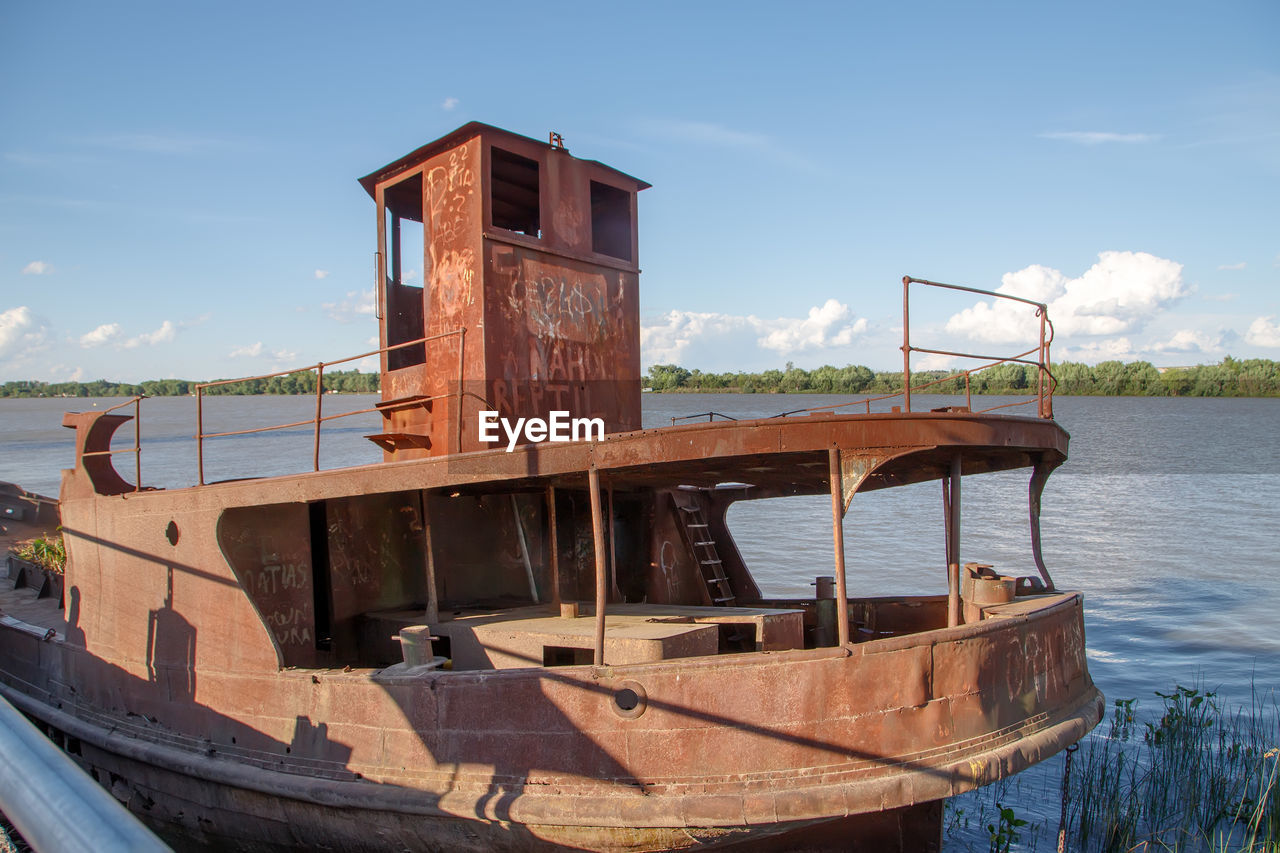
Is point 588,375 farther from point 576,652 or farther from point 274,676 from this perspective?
point 274,676

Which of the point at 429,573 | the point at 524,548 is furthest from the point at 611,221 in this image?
the point at 429,573

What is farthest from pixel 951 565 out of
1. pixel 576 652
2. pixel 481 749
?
pixel 481 749

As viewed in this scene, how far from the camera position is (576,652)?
249 inches

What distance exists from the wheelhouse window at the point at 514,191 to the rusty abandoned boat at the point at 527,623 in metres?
0.05

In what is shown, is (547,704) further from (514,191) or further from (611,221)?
(514,191)

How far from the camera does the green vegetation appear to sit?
14344 mm

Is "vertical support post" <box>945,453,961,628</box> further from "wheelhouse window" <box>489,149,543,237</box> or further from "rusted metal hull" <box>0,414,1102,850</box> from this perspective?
"wheelhouse window" <box>489,149,543,237</box>

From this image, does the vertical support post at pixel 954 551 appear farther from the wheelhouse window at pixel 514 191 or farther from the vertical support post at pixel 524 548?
the wheelhouse window at pixel 514 191

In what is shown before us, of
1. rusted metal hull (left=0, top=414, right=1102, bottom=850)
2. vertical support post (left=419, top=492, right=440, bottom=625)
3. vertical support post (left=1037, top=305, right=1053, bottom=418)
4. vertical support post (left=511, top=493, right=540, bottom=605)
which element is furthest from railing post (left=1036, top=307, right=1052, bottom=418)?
vertical support post (left=419, top=492, right=440, bottom=625)

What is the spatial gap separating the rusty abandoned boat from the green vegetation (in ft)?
15.3

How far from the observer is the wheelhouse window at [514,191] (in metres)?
8.22

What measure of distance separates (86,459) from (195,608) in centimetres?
244

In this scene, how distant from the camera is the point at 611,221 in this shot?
29.7ft

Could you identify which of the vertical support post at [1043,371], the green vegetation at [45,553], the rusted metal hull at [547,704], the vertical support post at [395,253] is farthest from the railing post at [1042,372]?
the green vegetation at [45,553]
